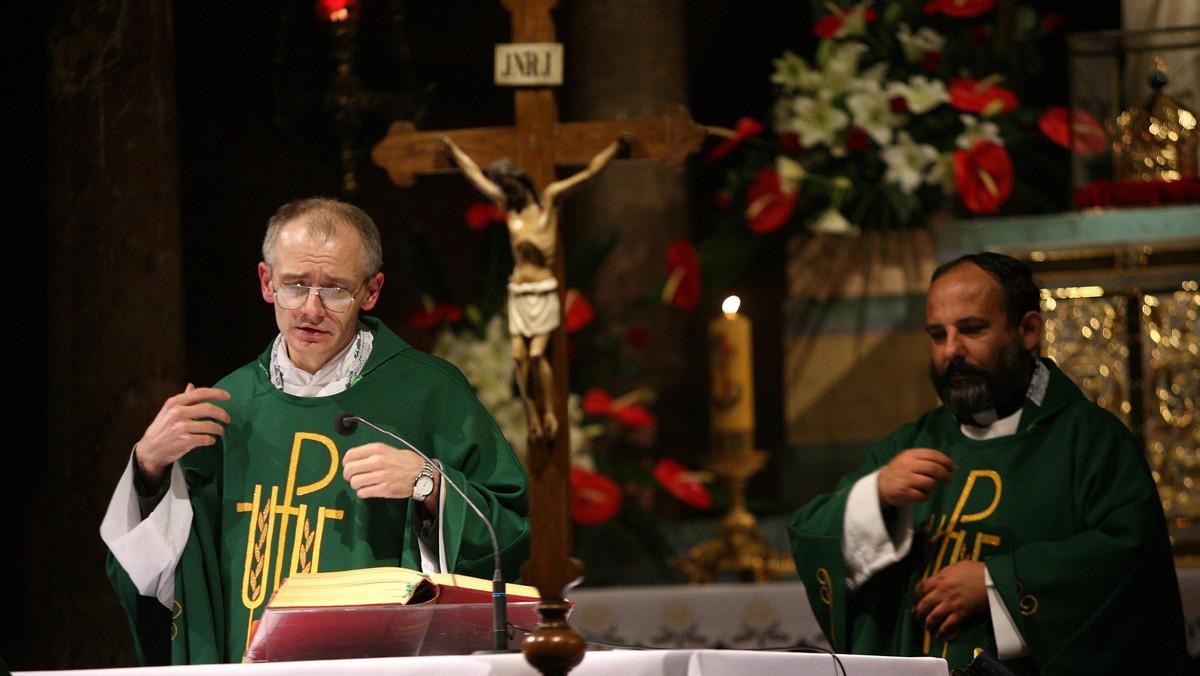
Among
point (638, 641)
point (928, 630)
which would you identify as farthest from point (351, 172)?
point (928, 630)

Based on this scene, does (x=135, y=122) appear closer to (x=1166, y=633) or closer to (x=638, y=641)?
(x=638, y=641)

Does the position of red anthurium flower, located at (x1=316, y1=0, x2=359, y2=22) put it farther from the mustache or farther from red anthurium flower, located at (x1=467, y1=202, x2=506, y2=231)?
the mustache

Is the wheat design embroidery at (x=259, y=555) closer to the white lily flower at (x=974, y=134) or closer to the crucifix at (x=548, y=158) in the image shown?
the crucifix at (x=548, y=158)

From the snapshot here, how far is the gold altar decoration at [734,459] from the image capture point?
6121 millimetres

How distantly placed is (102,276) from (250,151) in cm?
215

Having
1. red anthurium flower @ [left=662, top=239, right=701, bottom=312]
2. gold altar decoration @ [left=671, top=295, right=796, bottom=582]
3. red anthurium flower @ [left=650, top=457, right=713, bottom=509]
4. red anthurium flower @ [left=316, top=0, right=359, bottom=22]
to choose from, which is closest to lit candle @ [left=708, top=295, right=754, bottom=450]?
gold altar decoration @ [left=671, top=295, right=796, bottom=582]

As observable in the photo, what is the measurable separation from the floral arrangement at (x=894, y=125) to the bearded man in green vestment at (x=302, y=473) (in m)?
2.43

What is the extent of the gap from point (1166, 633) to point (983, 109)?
2606 mm

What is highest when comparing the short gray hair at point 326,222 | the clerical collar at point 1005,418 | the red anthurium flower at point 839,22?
the red anthurium flower at point 839,22

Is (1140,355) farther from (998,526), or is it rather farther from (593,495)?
(593,495)

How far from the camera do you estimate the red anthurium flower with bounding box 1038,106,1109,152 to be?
20.5 ft

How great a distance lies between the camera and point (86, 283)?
18.0 ft

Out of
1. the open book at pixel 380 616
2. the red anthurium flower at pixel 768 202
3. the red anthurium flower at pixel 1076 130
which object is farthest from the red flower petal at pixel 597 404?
the open book at pixel 380 616

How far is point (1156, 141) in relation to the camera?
20.3ft
